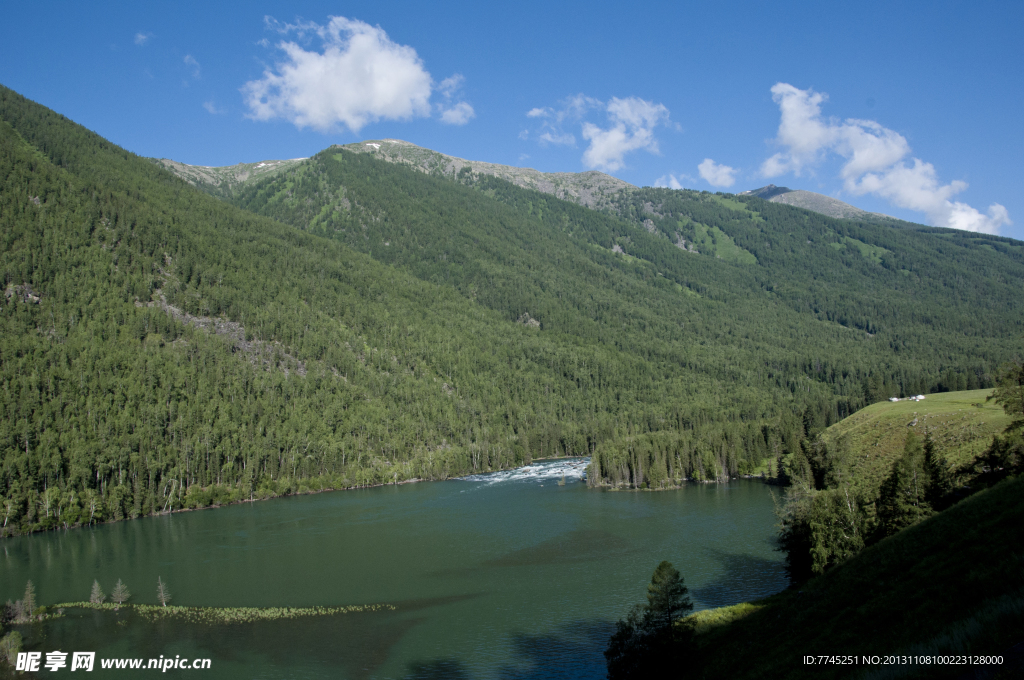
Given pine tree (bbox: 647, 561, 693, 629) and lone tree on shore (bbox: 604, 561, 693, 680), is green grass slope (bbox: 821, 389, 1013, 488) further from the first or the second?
lone tree on shore (bbox: 604, 561, 693, 680)

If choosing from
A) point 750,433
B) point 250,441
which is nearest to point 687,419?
point 750,433

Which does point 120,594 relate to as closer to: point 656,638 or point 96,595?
point 96,595

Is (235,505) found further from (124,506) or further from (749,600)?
(749,600)

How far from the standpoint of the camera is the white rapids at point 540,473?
147875 millimetres

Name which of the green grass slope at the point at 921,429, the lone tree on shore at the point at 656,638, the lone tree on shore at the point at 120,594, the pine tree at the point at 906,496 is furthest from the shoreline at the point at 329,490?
the lone tree on shore at the point at 656,638

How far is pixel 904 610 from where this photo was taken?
2534 cm

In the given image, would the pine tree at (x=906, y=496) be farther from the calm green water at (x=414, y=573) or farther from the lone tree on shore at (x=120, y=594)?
the lone tree on shore at (x=120, y=594)

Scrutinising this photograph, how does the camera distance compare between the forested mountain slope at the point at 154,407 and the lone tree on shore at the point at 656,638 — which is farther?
the forested mountain slope at the point at 154,407

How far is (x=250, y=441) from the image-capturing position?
479 ft

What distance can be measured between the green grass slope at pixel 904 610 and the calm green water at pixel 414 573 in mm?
11910

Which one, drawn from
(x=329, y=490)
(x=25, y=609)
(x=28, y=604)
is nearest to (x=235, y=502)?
(x=329, y=490)

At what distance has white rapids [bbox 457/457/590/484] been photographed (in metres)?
148

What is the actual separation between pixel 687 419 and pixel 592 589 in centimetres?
13799

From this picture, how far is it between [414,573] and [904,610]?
54480 mm
